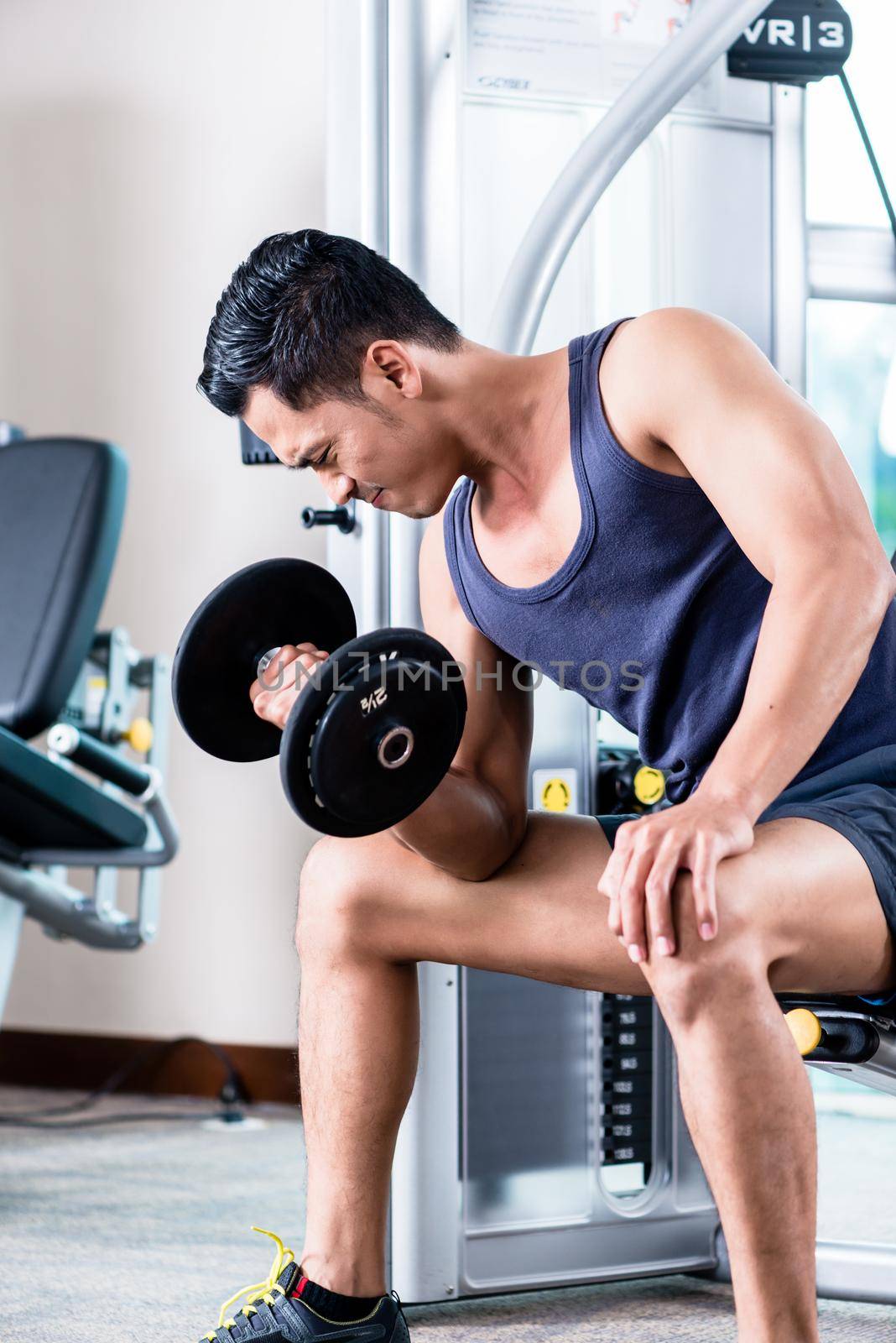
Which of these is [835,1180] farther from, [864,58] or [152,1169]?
[864,58]

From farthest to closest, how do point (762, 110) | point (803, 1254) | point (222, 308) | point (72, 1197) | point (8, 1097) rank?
1. point (8, 1097)
2. point (72, 1197)
3. point (762, 110)
4. point (222, 308)
5. point (803, 1254)

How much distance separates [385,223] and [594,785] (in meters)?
0.71

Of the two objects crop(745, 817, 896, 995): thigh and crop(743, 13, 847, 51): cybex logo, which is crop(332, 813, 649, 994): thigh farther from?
crop(743, 13, 847, 51): cybex logo

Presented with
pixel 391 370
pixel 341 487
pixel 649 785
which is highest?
pixel 391 370

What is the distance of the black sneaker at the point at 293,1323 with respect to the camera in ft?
4.03

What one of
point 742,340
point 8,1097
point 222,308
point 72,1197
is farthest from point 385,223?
point 8,1097

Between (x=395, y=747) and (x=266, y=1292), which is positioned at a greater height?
(x=395, y=747)

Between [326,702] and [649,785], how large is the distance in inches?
28.0

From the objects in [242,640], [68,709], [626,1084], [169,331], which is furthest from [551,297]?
[169,331]

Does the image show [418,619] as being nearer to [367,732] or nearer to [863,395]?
[367,732]

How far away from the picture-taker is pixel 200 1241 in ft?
6.11

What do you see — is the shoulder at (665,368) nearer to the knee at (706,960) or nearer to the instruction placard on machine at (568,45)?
the knee at (706,960)

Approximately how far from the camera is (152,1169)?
7.48 ft

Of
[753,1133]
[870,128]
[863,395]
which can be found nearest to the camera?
[753,1133]
